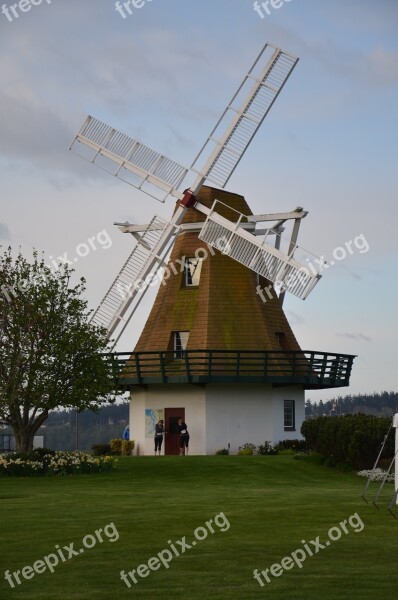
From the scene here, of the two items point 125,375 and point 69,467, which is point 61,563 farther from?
point 125,375

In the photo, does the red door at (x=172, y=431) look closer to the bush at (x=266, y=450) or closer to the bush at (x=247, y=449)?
the bush at (x=247, y=449)

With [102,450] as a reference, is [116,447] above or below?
above

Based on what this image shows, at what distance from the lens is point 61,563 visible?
16.2 metres

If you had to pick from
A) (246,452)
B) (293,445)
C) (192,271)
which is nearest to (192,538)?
(246,452)

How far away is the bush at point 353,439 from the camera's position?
39469mm

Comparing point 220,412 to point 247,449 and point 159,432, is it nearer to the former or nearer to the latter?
point 247,449

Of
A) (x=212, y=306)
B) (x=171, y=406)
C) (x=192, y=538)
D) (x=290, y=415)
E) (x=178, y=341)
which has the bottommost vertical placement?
(x=192, y=538)

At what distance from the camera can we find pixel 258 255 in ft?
151

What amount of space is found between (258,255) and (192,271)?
4851mm

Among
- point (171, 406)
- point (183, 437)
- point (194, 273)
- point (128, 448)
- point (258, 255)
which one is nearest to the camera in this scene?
point (258, 255)

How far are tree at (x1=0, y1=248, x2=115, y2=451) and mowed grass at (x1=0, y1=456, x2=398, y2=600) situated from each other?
595cm

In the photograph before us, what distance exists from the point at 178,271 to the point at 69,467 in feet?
50.1

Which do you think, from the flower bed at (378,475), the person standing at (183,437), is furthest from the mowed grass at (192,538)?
the person standing at (183,437)

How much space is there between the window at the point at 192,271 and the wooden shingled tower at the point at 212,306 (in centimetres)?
11
